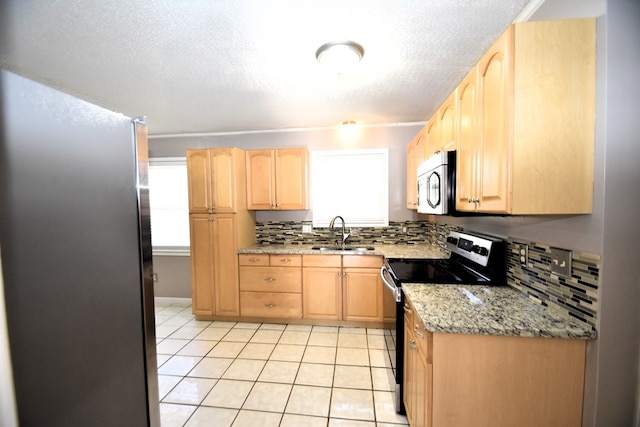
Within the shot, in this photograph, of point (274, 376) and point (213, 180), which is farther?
point (213, 180)

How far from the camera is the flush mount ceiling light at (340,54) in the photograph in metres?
1.60

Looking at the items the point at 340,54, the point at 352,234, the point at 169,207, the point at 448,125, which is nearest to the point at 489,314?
the point at 448,125

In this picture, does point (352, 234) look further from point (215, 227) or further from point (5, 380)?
point (5, 380)

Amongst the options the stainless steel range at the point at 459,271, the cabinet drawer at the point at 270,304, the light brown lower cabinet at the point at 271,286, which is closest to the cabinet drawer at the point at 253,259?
the light brown lower cabinet at the point at 271,286

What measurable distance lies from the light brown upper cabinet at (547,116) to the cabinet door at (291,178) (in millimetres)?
2287

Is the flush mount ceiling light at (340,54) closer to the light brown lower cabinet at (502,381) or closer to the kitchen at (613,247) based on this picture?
the kitchen at (613,247)

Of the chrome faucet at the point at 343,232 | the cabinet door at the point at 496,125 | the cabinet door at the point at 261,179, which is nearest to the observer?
the cabinet door at the point at 496,125

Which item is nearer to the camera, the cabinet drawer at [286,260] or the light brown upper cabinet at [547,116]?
the light brown upper cabinet at [547,116]

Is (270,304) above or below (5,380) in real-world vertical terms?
below

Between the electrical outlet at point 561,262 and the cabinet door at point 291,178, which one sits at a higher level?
the cabinet door at point 291,178

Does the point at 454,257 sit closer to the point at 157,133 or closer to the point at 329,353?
the point at 329,353

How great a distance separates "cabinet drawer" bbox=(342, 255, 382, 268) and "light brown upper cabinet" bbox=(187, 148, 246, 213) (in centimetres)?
145

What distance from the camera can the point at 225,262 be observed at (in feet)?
9.80

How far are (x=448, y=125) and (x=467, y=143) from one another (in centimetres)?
38
